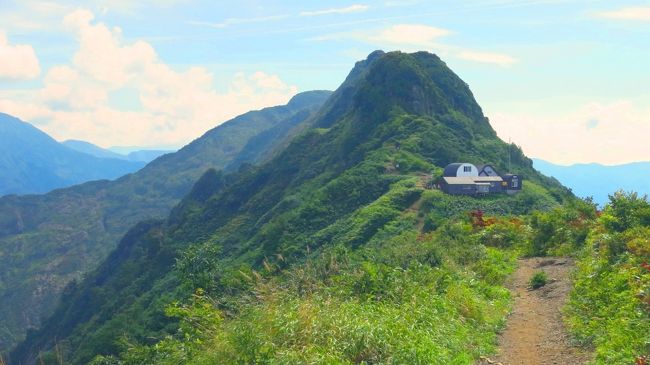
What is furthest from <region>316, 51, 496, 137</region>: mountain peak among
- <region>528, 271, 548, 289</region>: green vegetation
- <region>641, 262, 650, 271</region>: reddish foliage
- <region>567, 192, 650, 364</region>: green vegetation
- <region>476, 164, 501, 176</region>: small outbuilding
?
<region>641, 262, 650, 271</region>: reddish foliage

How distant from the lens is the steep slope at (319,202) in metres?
58.9

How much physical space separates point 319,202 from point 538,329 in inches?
2376

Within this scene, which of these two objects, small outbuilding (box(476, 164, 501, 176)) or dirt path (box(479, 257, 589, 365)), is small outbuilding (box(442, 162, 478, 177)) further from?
dirt path (box(479, 257, 589, 365))

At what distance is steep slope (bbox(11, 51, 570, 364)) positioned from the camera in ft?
193

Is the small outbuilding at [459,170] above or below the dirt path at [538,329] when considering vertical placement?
above

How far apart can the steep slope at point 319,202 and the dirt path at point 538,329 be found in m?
22.1

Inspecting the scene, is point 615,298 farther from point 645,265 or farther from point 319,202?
point 319,202

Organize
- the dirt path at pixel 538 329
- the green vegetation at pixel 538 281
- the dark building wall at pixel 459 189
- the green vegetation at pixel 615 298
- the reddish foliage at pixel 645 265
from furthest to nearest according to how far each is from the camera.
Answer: the dark building wall at pixel 459 189 → the green vegetation at pixel 538 281 → the reddish foliage at pixel 645 265 → the dirt path at pixel 538 329 → the green vegetation at pixel 615 298

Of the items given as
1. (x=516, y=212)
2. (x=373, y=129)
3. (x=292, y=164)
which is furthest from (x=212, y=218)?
(x=516, y=212)

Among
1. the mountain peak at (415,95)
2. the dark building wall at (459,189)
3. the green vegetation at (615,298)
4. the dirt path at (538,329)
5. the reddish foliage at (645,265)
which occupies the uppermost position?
the mountain peak at (415,95)

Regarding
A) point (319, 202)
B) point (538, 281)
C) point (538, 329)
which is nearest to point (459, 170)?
point (319, 202)

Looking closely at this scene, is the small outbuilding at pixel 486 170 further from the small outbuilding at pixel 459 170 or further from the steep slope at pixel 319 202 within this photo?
the steep slope at pixel 319 202

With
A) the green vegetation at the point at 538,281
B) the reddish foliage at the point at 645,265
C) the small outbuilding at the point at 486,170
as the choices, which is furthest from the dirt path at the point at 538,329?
the small outbuilding at the point at 486,170

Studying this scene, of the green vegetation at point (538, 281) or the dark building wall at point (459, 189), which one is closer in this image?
the green vegetation at point (538, 281)
